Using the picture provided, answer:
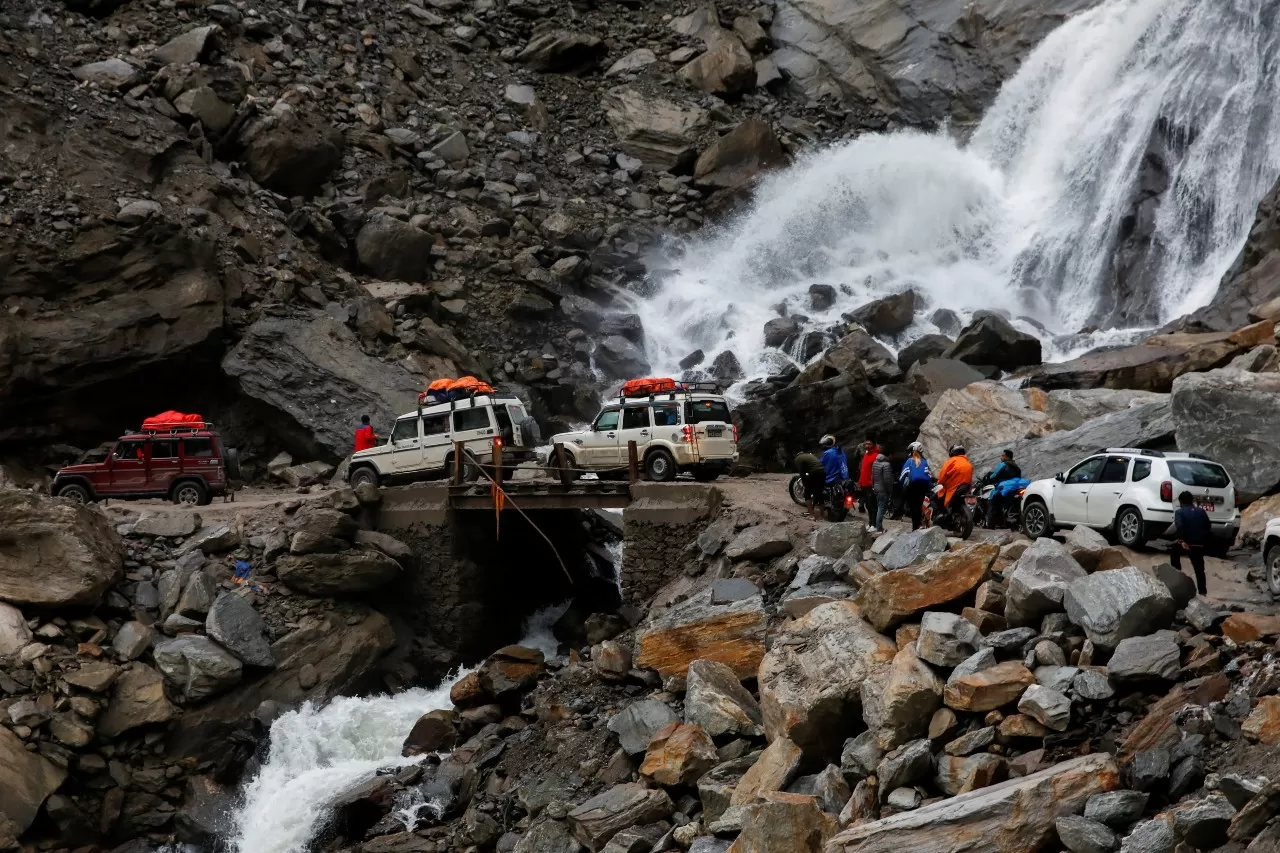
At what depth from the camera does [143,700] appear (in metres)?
19.5

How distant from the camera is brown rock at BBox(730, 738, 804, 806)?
13242 millimetres

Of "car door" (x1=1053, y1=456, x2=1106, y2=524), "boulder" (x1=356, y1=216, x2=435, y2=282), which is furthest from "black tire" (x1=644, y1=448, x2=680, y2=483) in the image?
"boulder" (x1=356, y1=216, x2=435, y2=282)

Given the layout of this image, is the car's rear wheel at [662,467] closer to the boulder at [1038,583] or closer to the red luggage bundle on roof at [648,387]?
the red luggage bundle on roof at [648,387]

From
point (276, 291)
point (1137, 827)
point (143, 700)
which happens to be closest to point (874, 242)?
point (276, 291)

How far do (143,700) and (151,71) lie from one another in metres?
26.0

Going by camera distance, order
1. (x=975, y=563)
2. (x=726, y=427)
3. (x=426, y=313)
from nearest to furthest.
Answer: (x=975, y=563), (x=726, y=427), (x=426, y=313)

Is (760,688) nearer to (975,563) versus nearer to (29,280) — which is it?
(975,563)

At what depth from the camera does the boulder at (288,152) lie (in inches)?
1524

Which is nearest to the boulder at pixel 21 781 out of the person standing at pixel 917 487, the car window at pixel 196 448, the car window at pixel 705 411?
the car window at pixel 196 448

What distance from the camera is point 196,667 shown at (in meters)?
20.1

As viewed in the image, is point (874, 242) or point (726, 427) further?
point (874, 242)

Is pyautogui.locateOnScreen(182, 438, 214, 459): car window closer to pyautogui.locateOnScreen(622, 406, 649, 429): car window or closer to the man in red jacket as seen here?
pyautogui.locateOnScreen(622, 406, 649, 429): car window

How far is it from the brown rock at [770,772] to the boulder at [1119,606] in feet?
10.8

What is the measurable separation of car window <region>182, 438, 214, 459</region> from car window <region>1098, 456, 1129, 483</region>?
18.2 meters
